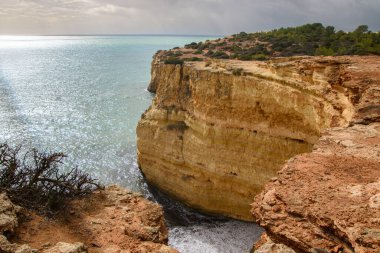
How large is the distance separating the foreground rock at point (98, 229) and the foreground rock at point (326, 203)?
2318 millimetres

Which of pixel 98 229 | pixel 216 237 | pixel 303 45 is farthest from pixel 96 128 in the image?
pixel 98 229

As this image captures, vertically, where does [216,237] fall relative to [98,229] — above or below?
below

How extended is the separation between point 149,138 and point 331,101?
11896mm

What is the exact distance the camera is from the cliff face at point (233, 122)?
14172 mm

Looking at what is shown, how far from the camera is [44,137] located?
2950cm

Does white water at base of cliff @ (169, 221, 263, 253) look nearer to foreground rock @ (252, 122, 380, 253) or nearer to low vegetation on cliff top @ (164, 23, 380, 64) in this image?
low vegetation on cliff top @ (164, 23, 380, 64)

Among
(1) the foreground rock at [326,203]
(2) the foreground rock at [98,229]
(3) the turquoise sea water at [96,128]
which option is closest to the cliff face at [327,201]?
(1) the foreground rock at [326,203]

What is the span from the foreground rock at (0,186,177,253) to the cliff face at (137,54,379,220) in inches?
293

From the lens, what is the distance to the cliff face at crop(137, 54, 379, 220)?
14.2m

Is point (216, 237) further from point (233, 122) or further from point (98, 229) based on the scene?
point (98, 229)

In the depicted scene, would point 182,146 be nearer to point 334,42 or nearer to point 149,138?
point 149,138

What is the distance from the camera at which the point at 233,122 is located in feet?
57.1

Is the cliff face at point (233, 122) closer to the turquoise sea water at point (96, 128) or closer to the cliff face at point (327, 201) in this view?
the turquoise sea water at point (96, 128)

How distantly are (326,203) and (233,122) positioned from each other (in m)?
13.0
